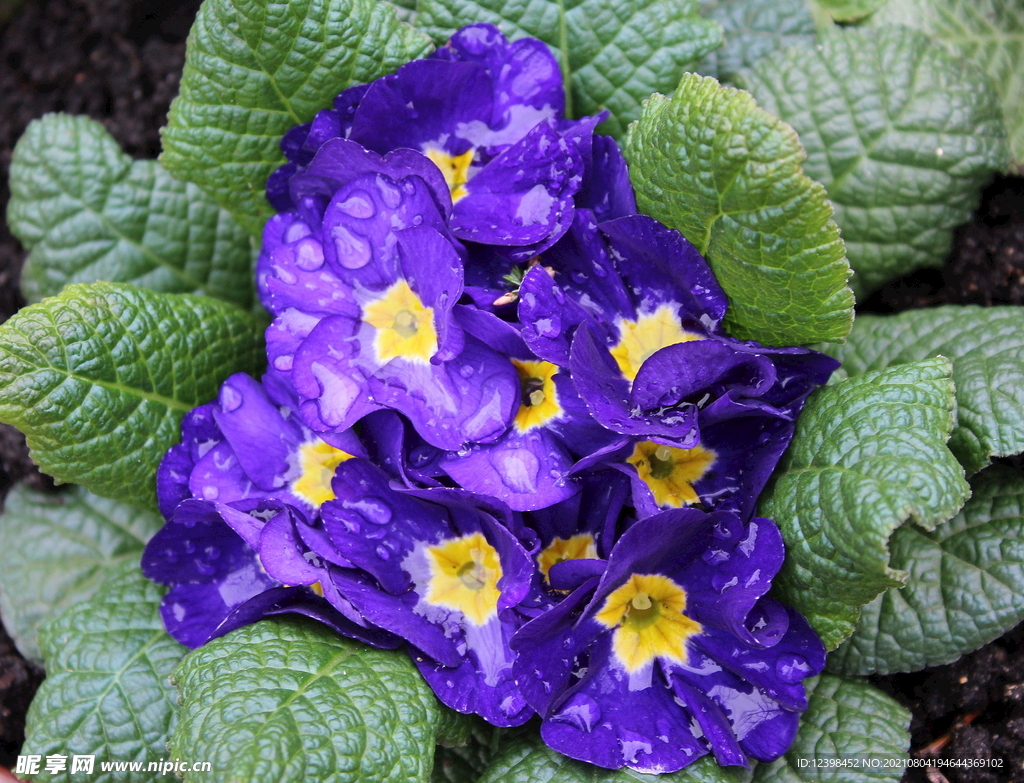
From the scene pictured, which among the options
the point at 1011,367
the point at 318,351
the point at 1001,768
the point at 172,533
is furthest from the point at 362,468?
the point at 1001,768

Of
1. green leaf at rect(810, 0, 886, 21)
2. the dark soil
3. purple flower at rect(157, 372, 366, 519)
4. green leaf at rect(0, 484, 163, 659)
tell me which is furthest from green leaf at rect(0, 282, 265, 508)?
green leaf at rect(810, 0, 886, 21)

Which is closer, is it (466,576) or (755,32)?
(466,576)

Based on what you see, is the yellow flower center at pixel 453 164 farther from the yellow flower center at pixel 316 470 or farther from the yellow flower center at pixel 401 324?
the yellow flower center at pixel 316 470

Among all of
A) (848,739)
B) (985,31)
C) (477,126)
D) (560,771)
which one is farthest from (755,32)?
(560,771)

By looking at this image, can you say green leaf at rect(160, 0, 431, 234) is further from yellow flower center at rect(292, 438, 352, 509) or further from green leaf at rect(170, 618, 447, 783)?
green leaf at rect(170, 618, 447, 783)

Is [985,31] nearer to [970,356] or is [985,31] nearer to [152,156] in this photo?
[970,356]

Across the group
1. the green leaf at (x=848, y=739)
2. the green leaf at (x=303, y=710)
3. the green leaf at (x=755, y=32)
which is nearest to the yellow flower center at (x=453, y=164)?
the green leaf at (x=755, y=32)
